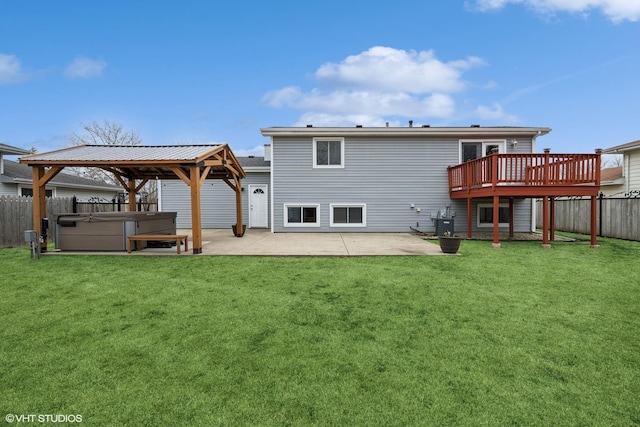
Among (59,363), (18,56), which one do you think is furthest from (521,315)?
(18,56)

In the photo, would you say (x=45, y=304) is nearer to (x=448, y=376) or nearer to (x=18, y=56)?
(x=448, y=376)

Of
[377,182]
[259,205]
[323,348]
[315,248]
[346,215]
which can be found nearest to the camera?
[323,348]

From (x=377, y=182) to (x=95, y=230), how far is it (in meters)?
9.42

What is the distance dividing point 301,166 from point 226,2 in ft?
24.4

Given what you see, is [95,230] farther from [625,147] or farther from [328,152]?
[625,147]

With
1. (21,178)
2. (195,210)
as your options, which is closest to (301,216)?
(195,210)

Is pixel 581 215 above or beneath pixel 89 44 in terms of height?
beneath

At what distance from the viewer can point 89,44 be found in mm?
15961

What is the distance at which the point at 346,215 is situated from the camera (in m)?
13.0

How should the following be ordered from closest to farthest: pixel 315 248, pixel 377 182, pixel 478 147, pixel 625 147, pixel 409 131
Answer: pixel 315 248 < pixel 409 131 < pixel 478 147 < pixel 377 182 < pixel 625 147

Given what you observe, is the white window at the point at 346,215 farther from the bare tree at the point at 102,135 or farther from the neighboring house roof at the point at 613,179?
the bare tree at the point at 102,135

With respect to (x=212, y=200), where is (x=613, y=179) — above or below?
above

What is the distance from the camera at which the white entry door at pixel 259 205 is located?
14906mm

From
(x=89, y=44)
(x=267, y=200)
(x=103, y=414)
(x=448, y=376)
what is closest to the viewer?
(x=103, y=414)
